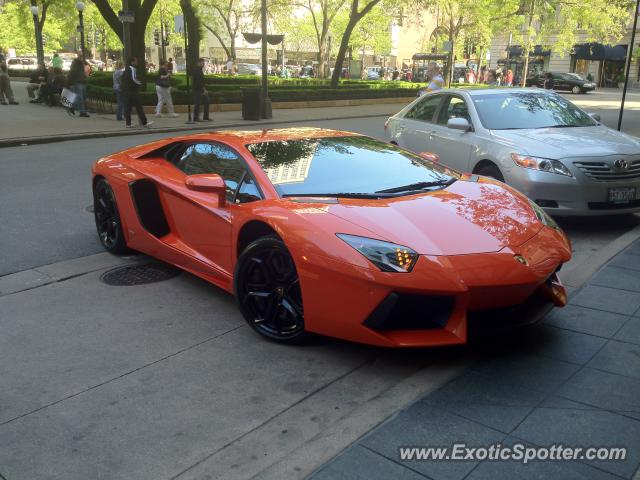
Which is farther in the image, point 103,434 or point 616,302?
point 616,302

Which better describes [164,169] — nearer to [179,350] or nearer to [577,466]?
[179,350]

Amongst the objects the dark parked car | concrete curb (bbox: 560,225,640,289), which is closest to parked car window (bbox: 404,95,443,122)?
concrete curb (bbox: 560,225,640,289)

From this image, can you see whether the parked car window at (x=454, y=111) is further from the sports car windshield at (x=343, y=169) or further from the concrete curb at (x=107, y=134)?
the concrete curb at (x=107, y=134)

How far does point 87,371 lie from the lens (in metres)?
3.65

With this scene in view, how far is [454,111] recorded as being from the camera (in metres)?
8.09

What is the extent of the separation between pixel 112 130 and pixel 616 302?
48.5ft

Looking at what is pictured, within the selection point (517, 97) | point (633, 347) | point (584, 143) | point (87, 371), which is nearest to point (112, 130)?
point (517, 97)

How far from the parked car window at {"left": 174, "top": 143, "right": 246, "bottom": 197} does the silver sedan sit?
3.31 m

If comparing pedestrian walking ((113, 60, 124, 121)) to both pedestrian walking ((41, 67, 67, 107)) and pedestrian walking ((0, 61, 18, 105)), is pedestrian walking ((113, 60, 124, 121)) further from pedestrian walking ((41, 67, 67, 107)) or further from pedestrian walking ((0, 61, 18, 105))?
pedestrian walking ((0, 61, 18, 105))

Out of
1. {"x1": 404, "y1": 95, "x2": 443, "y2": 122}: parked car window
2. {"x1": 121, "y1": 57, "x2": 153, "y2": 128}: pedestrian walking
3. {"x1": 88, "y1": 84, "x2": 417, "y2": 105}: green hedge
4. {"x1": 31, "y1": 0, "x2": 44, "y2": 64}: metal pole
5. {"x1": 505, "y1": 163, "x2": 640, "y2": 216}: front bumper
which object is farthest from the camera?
{"x1": 31, "y1": 0, "x2": 44, "y2": 64}: metal pole

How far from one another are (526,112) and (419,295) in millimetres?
5044

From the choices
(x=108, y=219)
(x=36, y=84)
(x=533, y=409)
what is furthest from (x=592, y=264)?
(x=36, y=84)

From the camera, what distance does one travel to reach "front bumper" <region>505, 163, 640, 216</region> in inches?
249

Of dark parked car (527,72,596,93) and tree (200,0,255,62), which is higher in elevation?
tree (200,0,255,62)
